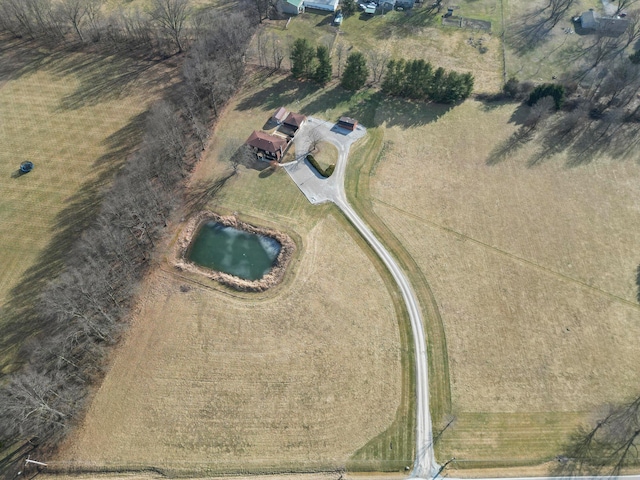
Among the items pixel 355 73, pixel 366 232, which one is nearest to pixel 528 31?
pixel 355 73

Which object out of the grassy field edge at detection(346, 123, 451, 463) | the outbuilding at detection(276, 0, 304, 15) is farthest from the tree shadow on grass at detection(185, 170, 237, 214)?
the outbuilding at detection(276, 0, 304, 15)

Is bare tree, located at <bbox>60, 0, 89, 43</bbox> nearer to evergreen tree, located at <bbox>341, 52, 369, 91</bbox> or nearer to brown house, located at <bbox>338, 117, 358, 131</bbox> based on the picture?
evergreen tree, located at <bbox>341, 52, 369, 91</bbox>

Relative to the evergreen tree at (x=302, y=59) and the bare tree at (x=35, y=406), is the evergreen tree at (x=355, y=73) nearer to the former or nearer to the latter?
the evergreen tree at (x=302, y=59)

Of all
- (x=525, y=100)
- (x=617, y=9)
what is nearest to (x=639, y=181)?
(x=525, y=100)

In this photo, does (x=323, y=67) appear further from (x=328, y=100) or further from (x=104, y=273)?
(x=104, y=273)

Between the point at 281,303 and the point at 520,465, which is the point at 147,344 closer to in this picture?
the point at 281,303

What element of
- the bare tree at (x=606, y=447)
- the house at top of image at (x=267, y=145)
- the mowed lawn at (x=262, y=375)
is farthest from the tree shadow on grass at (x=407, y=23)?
the bare tree at (x=606, y=447)
